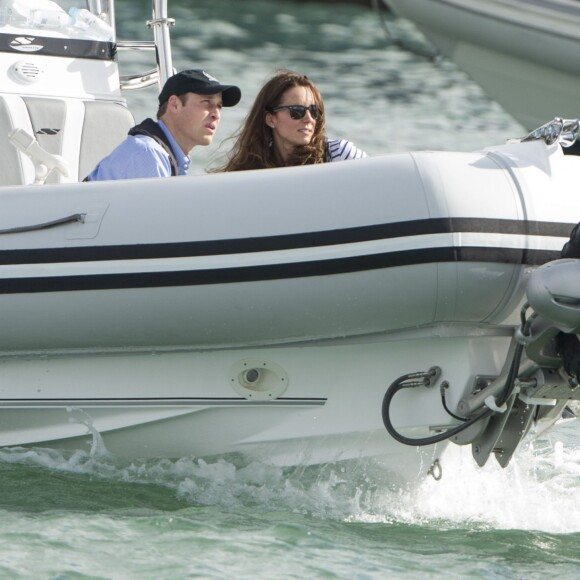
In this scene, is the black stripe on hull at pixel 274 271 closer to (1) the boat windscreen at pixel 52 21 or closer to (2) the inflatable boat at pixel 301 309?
(2) the inflatable boat at pixel 301 309

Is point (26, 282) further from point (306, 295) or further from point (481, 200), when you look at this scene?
point (481, 200)

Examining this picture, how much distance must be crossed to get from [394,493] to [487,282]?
2.22 feet

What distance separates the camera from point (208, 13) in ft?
54.7

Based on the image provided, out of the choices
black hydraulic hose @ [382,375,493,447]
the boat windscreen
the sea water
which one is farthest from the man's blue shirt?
the boat windscreen

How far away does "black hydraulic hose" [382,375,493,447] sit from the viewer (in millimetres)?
2969

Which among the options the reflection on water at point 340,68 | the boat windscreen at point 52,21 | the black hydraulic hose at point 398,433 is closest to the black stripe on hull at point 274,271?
the black hydraulic hose at point 398,433

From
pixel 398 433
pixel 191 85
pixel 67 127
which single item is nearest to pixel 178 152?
pixel 191 85

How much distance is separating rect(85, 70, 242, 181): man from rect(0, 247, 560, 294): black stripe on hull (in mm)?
426

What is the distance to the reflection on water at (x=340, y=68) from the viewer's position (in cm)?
1057

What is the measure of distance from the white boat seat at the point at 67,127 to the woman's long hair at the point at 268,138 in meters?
0.65

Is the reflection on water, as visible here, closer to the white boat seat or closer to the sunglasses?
the white boat seat

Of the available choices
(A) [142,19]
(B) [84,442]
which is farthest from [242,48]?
(B) [84,442]

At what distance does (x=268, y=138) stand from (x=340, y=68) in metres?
10.6

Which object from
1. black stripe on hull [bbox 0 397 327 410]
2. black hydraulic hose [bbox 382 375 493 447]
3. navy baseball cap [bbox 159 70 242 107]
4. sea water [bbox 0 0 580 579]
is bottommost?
sea water [bbox 0 0 580 579]
